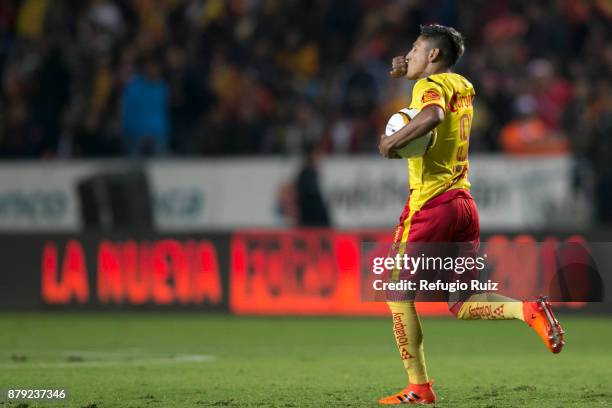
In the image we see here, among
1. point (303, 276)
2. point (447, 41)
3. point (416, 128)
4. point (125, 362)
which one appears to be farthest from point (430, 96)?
point (303, 276)

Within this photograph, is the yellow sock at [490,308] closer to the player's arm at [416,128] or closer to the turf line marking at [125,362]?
the player's arm at [416,128]

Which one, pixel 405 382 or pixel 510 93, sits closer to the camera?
pixel 405 382

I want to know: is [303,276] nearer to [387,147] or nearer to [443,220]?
[443,220]

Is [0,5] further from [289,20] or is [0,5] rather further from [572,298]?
[572,298]

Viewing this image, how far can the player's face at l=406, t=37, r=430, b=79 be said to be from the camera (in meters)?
7.41

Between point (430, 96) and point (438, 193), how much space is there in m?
0.59

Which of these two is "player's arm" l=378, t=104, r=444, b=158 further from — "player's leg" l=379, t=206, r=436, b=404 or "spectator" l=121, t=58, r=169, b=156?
"spectator" l=121, t=58, r=169, b=156

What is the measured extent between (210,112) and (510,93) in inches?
162

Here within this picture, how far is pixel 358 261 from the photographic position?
632 inches

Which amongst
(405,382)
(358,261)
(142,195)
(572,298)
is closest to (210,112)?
(142,195)

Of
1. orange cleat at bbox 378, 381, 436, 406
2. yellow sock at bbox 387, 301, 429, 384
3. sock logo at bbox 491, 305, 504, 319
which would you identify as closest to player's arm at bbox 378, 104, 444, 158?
yellow sock at bbox 387, 301, 429, 384

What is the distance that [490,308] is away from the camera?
724cm

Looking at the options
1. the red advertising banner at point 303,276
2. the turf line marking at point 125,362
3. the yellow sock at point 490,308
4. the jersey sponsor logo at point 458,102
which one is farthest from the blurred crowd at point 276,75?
the yellow sock at point 490,308

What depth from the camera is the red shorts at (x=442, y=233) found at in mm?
7301
